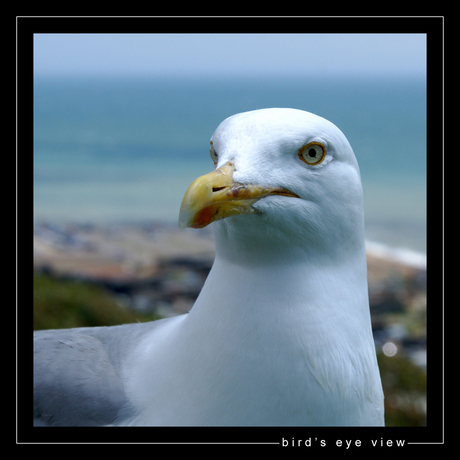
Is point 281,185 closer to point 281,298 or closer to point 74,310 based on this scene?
point 281,298

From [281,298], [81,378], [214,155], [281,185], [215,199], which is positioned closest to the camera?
[215,199]

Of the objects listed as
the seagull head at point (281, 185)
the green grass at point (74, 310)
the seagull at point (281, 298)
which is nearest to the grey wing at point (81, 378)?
the seagull at point (281, 298)

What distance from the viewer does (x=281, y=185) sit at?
6.32 feet

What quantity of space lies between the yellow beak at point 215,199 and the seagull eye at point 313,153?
9.2 inches

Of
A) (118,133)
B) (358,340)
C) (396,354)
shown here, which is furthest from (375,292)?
(118,133)

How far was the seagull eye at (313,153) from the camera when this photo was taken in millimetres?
1983

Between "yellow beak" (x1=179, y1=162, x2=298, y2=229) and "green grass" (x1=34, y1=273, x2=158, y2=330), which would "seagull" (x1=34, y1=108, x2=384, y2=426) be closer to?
"yellow beak" (x1=179, y1=162, x2=298, y2=229)

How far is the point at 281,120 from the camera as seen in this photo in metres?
1.97

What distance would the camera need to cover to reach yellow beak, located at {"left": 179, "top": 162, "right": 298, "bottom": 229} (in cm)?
177

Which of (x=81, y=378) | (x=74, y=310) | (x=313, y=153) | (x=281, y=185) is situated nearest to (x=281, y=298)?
(x=281, y=185)

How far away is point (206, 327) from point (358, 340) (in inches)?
22.0

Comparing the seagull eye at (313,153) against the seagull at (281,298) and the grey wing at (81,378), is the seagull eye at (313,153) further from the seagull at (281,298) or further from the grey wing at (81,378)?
the grey wing at (81,378)

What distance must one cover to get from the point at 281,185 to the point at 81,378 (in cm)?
119

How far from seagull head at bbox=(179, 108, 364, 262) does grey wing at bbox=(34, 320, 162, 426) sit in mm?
800
